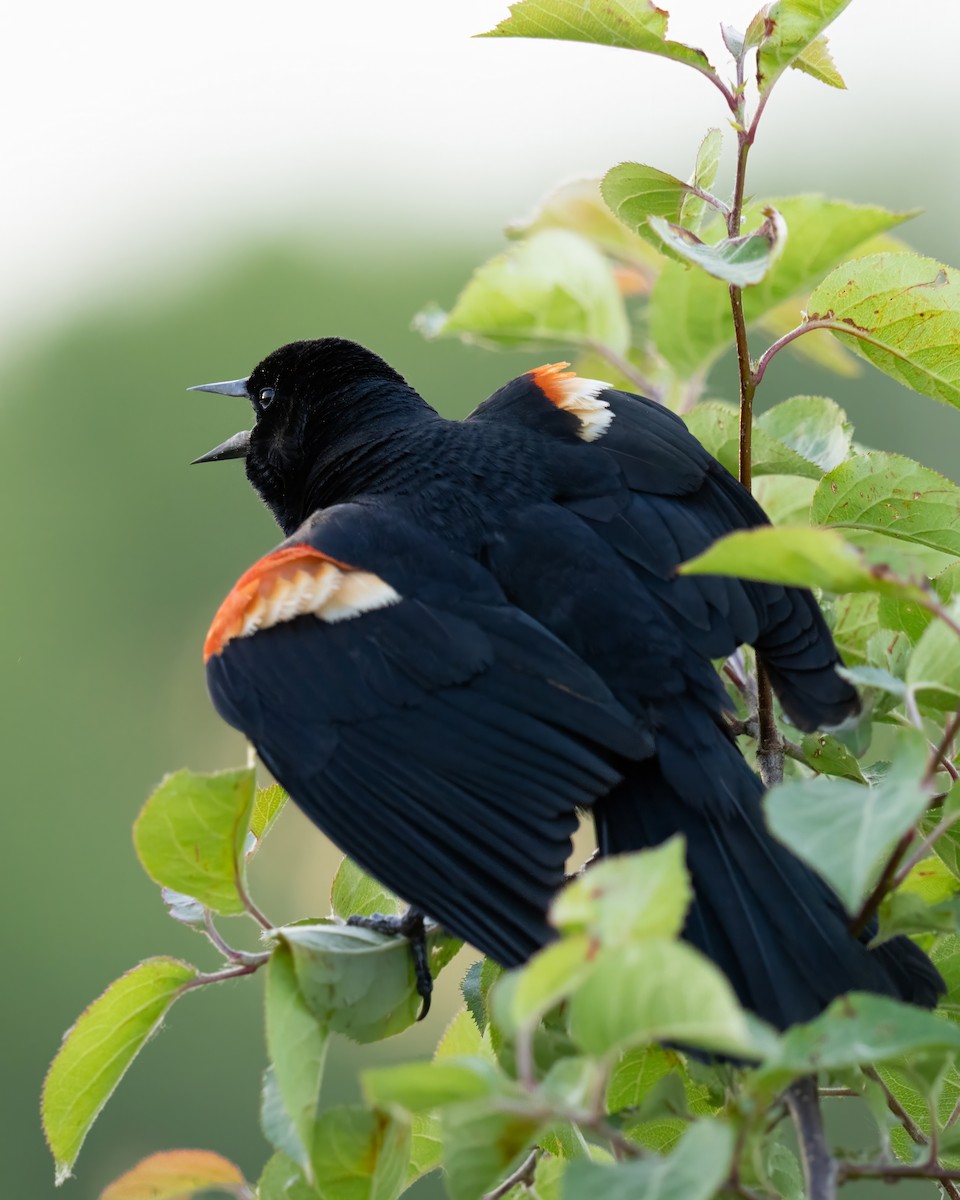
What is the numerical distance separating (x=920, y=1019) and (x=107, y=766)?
11.3 metres

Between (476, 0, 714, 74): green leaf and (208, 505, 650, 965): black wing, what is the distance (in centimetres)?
73

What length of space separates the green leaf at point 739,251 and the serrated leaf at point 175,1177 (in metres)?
1.04

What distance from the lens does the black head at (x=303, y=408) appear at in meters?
2.71

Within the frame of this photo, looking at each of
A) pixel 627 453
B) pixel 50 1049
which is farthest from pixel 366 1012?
pixel 50 1049

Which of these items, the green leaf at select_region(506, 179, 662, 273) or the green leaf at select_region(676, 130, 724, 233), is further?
the green leaf at select_region(506, 179, 662, 273)

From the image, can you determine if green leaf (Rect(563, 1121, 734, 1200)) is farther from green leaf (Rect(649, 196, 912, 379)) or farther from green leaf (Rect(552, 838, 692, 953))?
green leaf (Rect(649, 196, 912, 379))

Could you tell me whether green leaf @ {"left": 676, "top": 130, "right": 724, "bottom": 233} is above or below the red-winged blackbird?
above

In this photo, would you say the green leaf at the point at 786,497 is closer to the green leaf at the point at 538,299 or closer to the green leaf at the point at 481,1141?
the green leaf at the point at 538,299

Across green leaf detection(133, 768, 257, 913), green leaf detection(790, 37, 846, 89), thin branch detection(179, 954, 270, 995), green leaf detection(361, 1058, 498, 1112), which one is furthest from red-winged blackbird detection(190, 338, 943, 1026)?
green leaf detection(361, 1058, 498, 1112)

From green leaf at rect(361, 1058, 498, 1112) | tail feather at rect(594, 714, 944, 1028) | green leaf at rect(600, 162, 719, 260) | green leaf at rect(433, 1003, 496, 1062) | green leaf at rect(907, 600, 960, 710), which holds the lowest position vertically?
green leaf at rect(433, 1003, 496, 1062)

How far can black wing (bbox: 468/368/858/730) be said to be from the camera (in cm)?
174

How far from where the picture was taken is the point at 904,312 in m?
1.59

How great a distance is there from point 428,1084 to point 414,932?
30.9 inches

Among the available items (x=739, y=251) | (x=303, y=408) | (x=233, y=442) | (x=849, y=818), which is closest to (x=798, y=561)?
(x=849, y=818)
